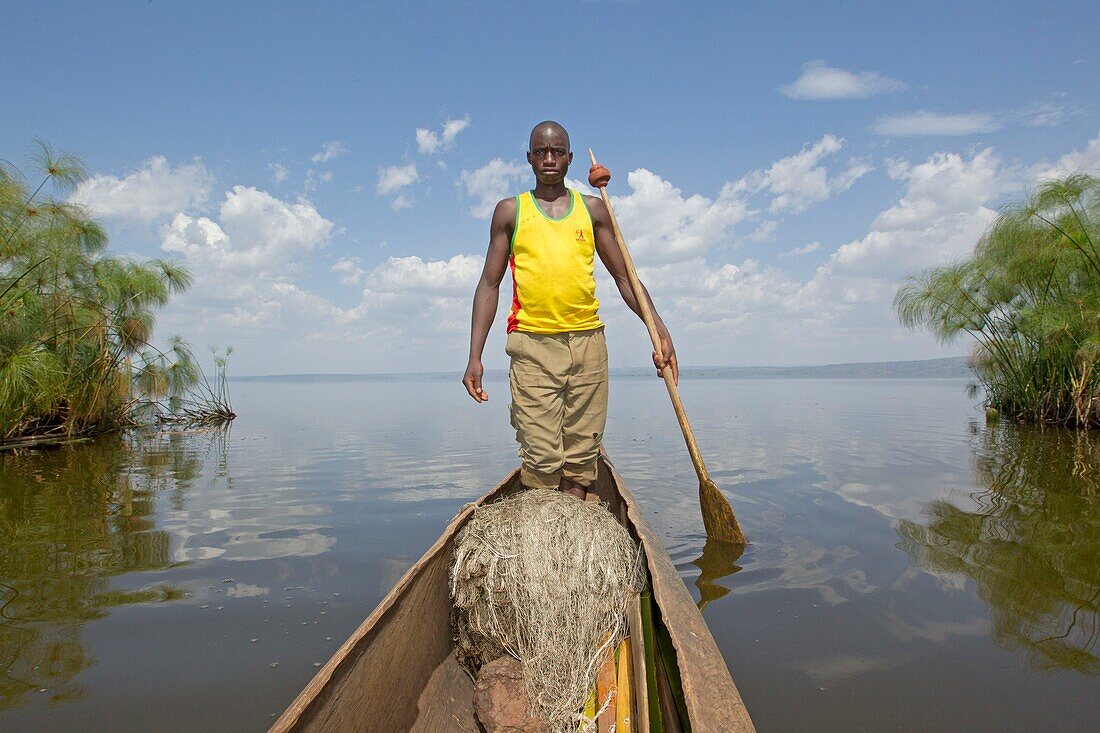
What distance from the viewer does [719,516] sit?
4.46m

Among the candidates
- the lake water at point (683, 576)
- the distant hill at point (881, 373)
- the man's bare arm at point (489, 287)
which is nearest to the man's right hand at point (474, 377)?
the man's bare arm at point (489, 287)

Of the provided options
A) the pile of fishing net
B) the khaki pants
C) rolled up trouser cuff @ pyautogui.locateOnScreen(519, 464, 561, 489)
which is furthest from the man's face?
the pile of fishing net

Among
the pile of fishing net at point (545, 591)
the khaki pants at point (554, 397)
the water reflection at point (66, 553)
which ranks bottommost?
the water reflection at point (66, 553)

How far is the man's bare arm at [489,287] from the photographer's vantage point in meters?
3.50

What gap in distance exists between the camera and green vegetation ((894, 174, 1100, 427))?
10.7 metres

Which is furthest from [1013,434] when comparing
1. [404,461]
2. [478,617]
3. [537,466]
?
[478,617]

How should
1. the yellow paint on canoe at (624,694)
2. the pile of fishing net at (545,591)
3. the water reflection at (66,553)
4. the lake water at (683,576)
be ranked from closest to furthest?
the yellow paint on canoe at (624,694), the pile of fishing net at (545,591), the lake water at (683,576), the water reflection at (66,553)

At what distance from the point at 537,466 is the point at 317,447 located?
817 cm

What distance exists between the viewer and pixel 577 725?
6.69 ft

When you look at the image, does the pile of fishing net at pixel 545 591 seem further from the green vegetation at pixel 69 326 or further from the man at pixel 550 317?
the green vegetation at pixel 69 326

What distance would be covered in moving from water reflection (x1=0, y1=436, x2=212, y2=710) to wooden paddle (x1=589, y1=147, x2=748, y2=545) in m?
3.14

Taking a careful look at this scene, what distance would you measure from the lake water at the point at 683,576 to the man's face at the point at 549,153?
2.44 meters

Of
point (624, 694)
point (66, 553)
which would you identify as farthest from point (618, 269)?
point (66, 553)

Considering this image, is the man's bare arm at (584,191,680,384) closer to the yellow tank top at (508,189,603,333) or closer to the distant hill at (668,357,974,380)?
the yellow tank top at (508,189,603,333)
